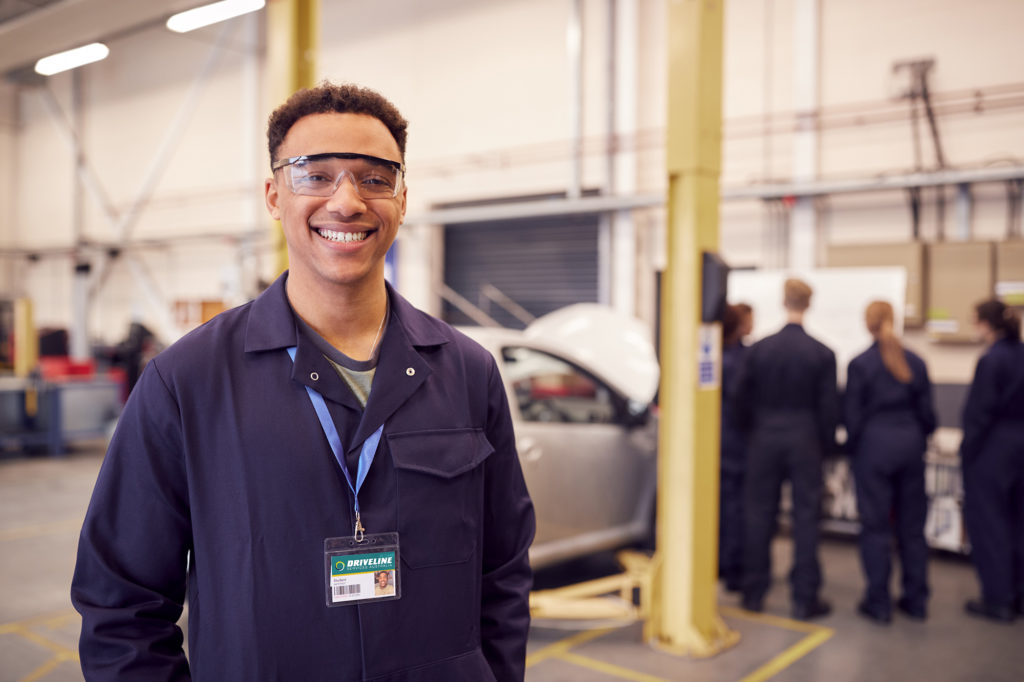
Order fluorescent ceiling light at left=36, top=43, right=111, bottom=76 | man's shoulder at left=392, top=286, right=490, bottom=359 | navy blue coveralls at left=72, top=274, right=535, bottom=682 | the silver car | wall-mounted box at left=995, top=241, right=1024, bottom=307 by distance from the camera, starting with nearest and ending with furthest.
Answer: navy blue coveralls at left=72, top=274, right=535, bottom=682 < man's shoulder at left=392, top=286, right=490, bottom=359 < the silver car < fluorescent ceiling light at left=36, top=43, right=111, bottom=76 < wall-mounted box at left=995, top=241, right=1024, bottom=307

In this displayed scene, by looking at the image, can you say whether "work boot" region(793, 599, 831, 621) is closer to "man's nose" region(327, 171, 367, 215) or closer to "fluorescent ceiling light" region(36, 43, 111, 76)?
"man's nose" region(327, 171, 367, 215)

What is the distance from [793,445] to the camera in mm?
4684

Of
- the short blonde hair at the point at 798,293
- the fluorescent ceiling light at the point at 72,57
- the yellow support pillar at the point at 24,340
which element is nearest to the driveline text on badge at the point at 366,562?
the short blonde hair at the point at 798,293

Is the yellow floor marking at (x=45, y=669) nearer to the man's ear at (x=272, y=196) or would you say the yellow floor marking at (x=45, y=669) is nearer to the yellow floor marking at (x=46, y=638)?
the yellow floor marking at (x=46, y=638)

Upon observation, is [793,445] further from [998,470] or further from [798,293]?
[998,470]

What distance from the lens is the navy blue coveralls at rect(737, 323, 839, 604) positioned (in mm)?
4695

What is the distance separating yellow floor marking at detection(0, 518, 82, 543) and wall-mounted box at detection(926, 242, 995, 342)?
7.10 meters

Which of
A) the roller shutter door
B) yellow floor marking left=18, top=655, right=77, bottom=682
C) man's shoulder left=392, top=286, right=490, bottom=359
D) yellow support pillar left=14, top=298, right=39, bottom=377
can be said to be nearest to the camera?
man's shoulder left=392, top=286, right=490, bottom=359

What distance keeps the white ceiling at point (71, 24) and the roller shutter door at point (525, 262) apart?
5.14 m

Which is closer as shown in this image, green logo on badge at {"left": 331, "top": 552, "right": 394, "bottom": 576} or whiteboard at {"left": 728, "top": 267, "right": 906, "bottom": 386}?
green logo on badge at {"left": 331, "top": 552, "right": 394, "bottom": 576}

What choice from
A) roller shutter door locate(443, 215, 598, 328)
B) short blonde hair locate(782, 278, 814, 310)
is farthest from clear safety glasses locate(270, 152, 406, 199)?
roller shutter door locate(443, 215, 598, 328)

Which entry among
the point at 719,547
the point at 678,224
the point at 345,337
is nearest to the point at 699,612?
the point at 719,547

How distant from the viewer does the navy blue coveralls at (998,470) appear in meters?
4.67

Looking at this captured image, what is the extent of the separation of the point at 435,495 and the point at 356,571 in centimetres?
19
